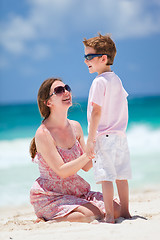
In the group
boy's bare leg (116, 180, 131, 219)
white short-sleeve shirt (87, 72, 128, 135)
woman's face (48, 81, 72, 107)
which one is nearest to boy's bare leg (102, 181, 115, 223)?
boy's bare leg (116, 180, 131, 219)

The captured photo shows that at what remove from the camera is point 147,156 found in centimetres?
935

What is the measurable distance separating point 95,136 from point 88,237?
0.91 m

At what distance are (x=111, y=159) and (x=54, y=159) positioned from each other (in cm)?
55

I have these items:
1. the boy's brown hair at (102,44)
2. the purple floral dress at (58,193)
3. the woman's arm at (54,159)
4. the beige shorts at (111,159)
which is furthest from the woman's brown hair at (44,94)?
the beige shorts at (111,159)

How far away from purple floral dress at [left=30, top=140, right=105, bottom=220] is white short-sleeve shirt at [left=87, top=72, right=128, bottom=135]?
0.56m

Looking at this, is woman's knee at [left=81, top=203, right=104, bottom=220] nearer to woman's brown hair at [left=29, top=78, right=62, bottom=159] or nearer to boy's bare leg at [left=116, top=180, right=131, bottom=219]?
boy's bare leg at [left=116, top=180, right=131, bottom=219]

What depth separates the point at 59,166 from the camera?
3289 mm

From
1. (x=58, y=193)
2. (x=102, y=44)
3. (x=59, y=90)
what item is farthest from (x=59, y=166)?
(x=102, y=44)

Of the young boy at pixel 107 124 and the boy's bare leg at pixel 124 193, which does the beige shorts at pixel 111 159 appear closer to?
the young boy at pixel 107 124

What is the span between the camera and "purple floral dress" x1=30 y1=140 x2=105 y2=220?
11.1 ft

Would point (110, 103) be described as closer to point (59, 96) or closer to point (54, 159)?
point (59, 96)

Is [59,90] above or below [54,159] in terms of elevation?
above

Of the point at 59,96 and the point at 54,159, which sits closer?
the point at 54,159

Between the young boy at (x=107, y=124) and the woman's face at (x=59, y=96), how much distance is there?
1.25 feet
